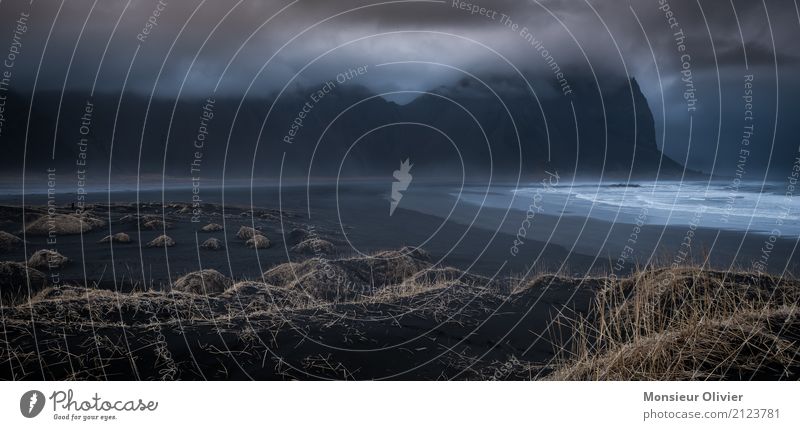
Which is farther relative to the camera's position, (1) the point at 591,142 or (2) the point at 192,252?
(1) the point at 591,142

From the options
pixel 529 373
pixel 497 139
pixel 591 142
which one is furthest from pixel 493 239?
pixel 529 373

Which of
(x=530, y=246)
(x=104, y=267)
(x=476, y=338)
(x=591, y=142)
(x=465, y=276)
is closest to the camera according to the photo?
(x=476, y=338)

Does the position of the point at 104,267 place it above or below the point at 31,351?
above

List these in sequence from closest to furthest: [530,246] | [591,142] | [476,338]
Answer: [476,338] < [530,246] < [591,142]

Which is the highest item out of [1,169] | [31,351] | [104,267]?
[1,169]
